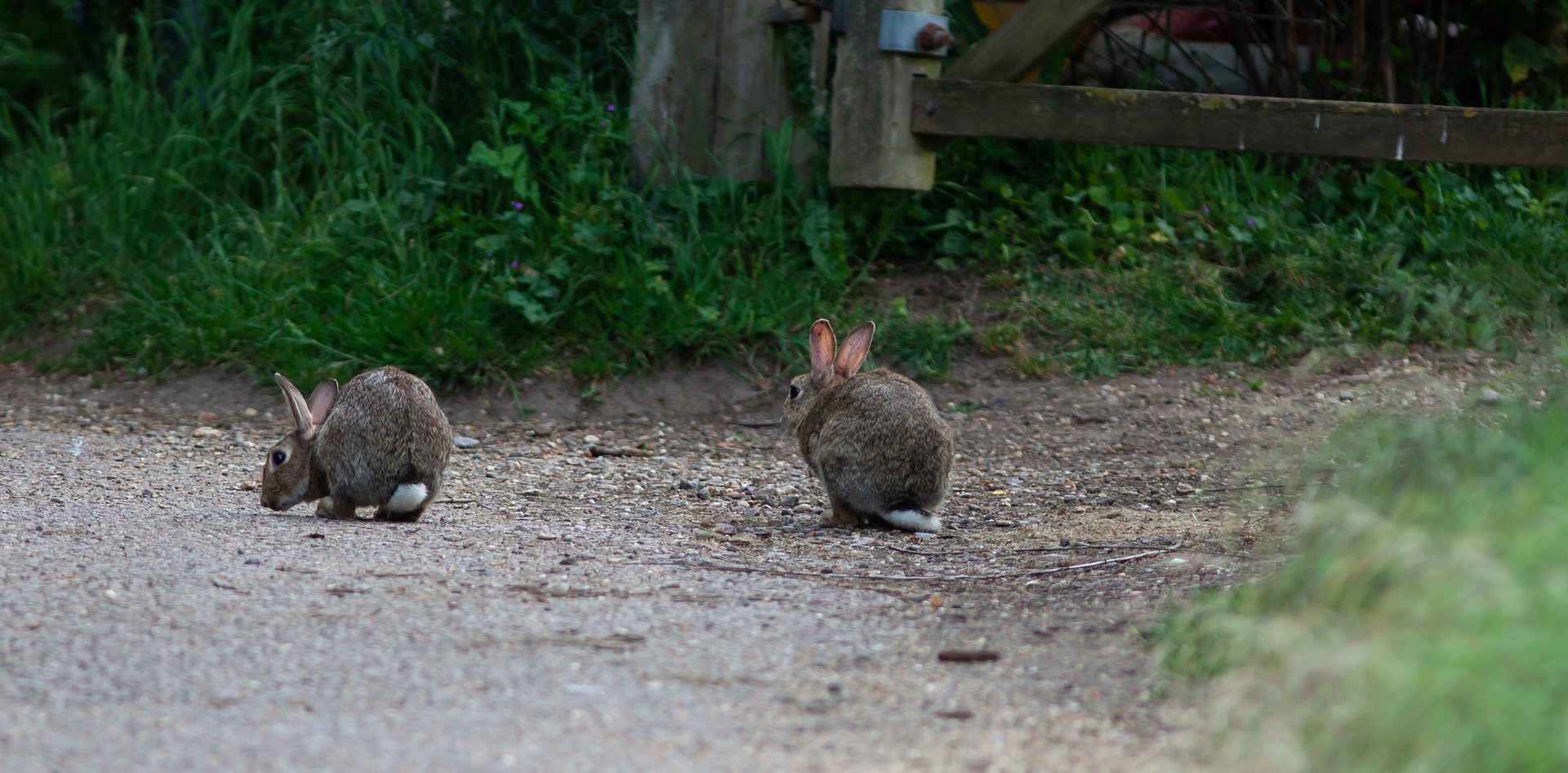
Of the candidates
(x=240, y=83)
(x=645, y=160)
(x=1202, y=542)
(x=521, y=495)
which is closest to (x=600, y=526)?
(x=521, y=495)

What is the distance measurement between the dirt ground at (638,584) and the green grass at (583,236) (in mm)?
323

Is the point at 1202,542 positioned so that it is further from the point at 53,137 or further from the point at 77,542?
the point at 53,137

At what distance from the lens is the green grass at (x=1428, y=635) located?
88.0 inches

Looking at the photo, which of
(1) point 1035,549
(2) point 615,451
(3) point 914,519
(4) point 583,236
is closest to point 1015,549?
(1) point 1035,549

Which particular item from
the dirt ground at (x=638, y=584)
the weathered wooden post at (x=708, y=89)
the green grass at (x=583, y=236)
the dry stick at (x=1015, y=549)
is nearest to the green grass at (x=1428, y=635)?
the dirt ground at (x=638, y=584)

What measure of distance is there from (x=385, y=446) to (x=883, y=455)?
1675 millimetres

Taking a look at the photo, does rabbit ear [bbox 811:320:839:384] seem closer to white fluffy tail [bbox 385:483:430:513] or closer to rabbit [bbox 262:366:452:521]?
rabbit [bbox 262:366:452:521]

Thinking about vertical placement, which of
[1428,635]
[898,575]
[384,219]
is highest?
[1428,635]

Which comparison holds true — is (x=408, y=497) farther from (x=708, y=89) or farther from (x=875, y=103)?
(x=708, y=89)

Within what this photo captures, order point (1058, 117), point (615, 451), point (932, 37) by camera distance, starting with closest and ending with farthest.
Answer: point (615, 451) → point (1058, 117) → point (932, 37)

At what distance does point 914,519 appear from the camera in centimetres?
543

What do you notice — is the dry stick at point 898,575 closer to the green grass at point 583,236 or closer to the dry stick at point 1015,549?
the dry stick at point 1015,549

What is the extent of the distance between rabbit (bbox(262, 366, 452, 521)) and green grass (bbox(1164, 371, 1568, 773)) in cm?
301

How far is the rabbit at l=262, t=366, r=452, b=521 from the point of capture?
523 cm
